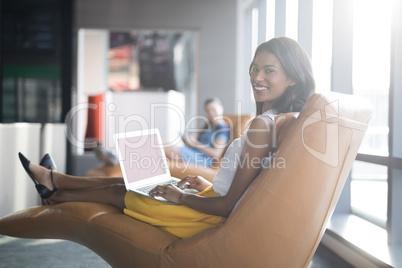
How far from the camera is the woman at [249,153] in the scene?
1331mm

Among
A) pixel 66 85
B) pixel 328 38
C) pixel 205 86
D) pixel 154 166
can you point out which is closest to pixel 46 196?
pixel 154 166

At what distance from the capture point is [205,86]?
20.0 feet

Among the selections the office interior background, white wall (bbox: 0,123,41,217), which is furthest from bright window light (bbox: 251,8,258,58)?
white wall (bbox: 0,123,41,217)

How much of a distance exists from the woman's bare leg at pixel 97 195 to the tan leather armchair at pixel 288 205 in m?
0.41

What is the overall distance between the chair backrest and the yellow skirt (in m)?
0.13

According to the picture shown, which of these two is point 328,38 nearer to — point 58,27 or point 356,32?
point 356,32

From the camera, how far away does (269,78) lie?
1496 millimetres

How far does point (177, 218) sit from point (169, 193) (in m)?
0.10

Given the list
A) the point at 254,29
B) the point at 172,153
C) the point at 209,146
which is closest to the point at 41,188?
the point at 172,153

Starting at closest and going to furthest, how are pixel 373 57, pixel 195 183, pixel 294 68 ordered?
pixel 294 68 < pixel 195 183 < pixel 373 57

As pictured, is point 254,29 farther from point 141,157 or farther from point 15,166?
point 141,157

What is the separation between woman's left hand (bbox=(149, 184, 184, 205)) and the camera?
1545 millimetres

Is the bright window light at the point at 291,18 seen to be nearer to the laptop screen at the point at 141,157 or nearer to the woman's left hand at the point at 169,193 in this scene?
the laptop screen at the point at 141,157

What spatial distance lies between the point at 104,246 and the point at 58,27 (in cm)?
504
